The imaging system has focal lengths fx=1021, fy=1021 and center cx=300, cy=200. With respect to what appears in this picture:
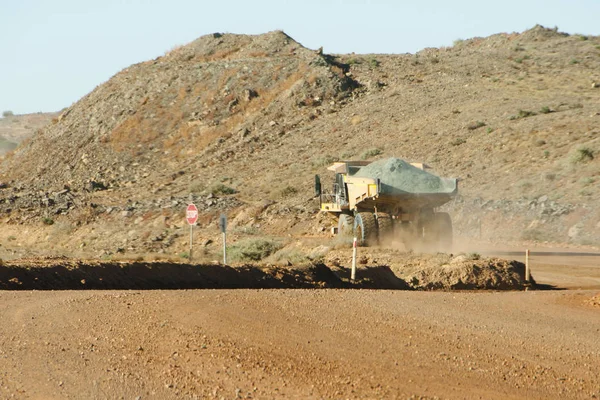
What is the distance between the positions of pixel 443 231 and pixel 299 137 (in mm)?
33917

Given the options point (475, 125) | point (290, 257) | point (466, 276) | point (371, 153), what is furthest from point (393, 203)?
point (475, 125)

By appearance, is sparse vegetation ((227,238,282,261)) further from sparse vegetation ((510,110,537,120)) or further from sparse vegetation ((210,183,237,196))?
sparse vegetation ((510,110,537,120))

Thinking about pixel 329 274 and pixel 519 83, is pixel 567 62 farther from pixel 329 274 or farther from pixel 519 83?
pixel 329 274

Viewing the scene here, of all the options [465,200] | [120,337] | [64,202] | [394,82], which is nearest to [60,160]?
[64,202]

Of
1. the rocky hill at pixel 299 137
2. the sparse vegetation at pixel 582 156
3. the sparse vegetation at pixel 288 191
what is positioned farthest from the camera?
the sparse vegetation at pixel 288 191

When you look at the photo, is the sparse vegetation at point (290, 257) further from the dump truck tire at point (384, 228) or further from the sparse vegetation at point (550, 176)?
the sparse vegetation at point (550, 176)

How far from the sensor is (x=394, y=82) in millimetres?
72750

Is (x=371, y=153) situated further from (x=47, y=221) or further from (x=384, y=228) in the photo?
(x=384, y=228)

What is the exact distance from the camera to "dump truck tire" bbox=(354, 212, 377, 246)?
98.6 ft

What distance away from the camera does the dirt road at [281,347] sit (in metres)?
10.5

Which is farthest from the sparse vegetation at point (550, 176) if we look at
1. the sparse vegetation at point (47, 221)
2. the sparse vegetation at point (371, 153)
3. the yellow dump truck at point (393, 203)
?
the sparse vegetation at point (47, 221)

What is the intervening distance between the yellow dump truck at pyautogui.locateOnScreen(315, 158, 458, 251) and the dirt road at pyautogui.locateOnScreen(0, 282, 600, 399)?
12.8 m

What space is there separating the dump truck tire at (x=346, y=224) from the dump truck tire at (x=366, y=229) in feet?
4.14

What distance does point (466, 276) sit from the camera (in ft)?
76.0
